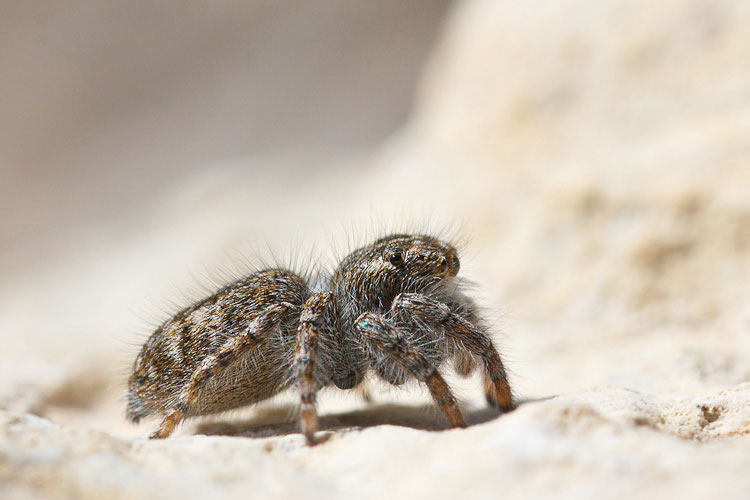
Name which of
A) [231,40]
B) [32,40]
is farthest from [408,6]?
[32,40]

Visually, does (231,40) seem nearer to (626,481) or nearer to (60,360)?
(60,360)

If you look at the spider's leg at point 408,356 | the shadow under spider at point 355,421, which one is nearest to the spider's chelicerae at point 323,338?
the spider's leg at point 408,356

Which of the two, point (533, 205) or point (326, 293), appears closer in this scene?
point (326, 293)

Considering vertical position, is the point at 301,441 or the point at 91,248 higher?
Result: the point at 91,248

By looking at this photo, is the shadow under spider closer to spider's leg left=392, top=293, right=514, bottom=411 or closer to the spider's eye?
spider's leg left=392, top=293, right=514, bottom=411

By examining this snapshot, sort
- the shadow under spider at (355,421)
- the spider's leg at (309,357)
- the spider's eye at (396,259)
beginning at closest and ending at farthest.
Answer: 1. the spider's leg at (309,357)
2. the shadow under spider at (355,421)
3. the spider's eye at (396,259)

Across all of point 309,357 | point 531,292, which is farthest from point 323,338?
point 531,292

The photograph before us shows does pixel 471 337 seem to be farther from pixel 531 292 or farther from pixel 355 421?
pixel 531 292

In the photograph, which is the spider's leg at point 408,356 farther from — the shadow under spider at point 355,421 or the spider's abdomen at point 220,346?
the spider's abdomen at point 220,346
